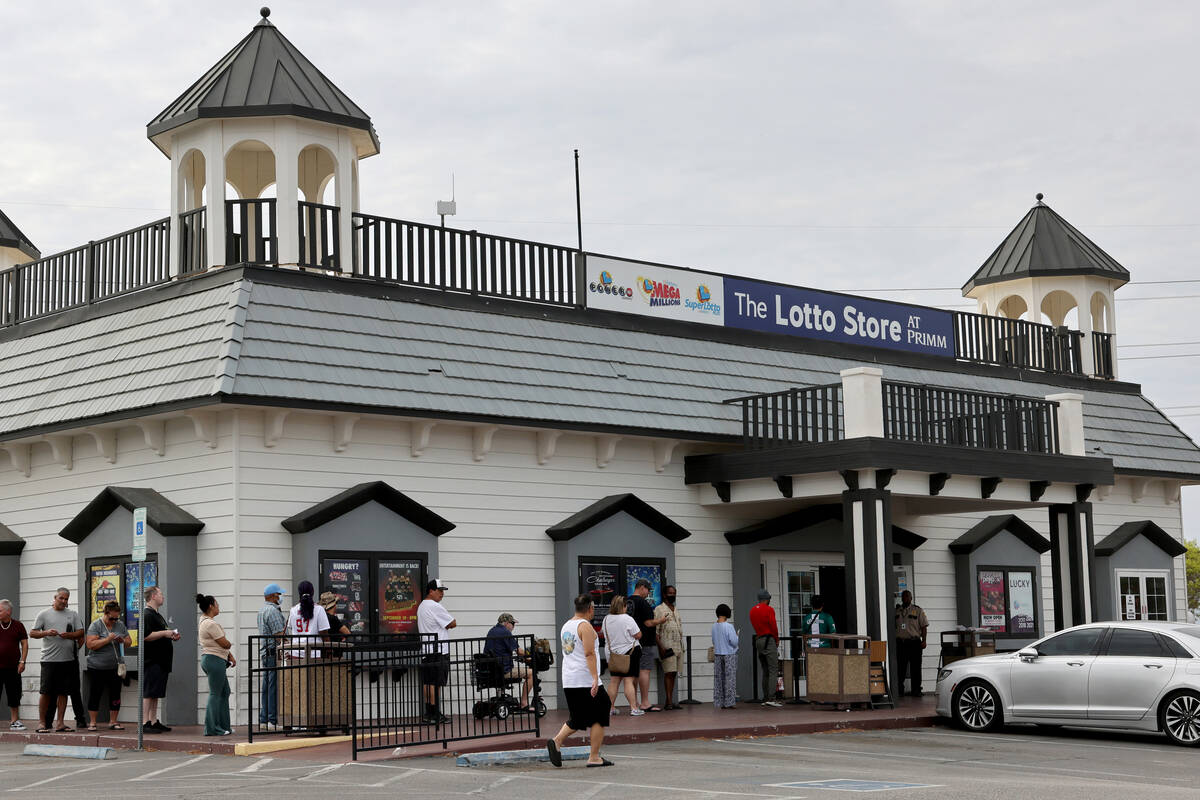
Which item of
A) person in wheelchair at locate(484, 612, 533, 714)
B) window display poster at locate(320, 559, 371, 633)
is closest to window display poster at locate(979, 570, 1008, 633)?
person in wheelchair at locate(484, 612, 533, 714)

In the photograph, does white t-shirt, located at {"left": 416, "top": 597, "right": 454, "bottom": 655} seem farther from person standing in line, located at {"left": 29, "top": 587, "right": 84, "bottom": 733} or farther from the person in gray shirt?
person standing in line, located at {"left": 29, "top": 587, "right": 84, "bottom": 733}

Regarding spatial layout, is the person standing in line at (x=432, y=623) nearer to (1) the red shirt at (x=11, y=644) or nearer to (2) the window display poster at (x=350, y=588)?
(2) the window display poster at (x=350, y=588)

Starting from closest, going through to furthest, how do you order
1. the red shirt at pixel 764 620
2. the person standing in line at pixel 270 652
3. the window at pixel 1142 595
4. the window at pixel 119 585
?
1. the person standing in line at pixel 270 652
2. the window at pixel 119 585
3. the red shirt at pixel 764 620
4. the window at pixel 1142 595

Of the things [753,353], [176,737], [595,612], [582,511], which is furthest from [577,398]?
[176,737]

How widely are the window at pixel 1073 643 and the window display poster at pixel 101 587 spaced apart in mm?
11350

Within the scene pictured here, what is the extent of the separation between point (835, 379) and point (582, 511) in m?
6.17

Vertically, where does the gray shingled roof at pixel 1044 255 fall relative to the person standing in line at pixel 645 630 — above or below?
above

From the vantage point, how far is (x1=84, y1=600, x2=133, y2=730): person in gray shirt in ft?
56.4

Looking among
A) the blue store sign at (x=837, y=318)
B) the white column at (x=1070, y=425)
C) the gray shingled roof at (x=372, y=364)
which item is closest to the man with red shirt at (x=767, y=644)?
the gray shingled roof at (x=372, y=364)

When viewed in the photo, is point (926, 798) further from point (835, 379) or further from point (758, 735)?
point (835, 379)

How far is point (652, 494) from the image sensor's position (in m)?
21.6

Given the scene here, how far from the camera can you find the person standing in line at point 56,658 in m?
17.7

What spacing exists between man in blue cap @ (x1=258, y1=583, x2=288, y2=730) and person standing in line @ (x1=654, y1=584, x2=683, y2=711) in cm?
547

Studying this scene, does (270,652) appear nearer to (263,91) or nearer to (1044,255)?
(263,91)
